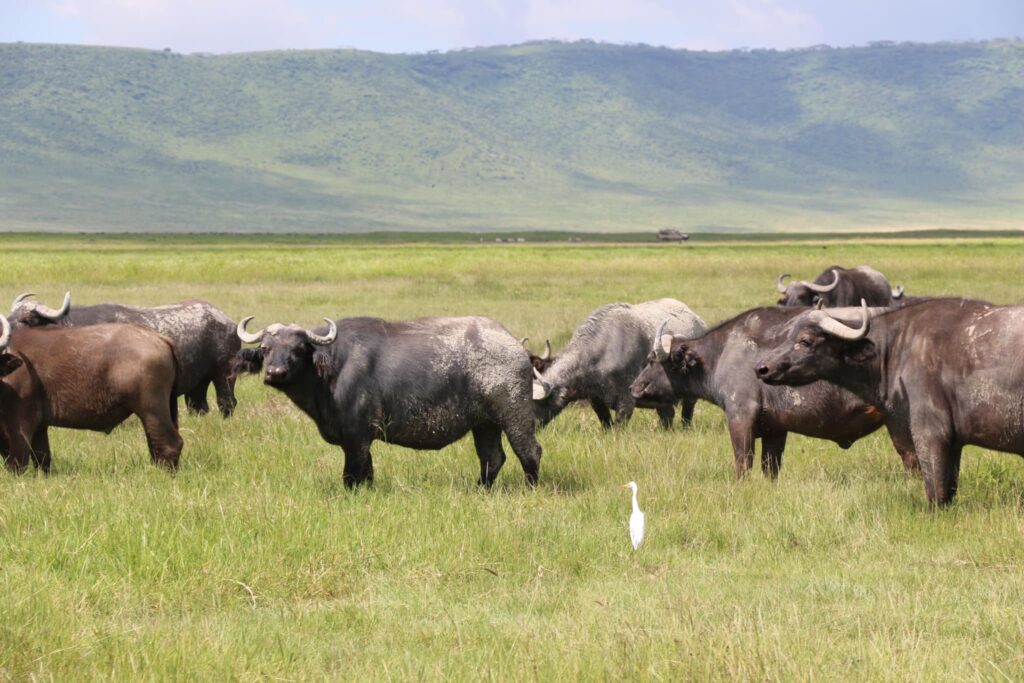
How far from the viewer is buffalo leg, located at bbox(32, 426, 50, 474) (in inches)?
438

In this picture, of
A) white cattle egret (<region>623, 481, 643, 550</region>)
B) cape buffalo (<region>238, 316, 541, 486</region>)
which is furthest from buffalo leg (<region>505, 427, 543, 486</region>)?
white cattle egret (<region>623, 481, 643, 550</region>)

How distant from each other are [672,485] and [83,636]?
4940mm

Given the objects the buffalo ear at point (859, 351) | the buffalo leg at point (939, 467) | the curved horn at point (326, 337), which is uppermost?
the buffalo ear at point (859, 351)

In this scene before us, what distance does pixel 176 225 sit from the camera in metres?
149

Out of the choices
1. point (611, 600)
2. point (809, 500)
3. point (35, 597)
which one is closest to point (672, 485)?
point (809, 500)

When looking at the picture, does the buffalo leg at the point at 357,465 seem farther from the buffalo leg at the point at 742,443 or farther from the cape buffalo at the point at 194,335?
the cape buffalo at the point at 194,335

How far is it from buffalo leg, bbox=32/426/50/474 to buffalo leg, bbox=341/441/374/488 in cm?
265

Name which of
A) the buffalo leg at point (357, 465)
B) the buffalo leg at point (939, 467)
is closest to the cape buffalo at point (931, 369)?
the buffalo leg at point (939, 467)

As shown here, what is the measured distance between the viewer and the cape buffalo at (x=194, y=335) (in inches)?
587

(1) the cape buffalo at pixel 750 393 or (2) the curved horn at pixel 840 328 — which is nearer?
(2) the curved horn at pixel 840 328

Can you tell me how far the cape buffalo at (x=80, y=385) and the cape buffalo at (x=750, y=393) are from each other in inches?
171

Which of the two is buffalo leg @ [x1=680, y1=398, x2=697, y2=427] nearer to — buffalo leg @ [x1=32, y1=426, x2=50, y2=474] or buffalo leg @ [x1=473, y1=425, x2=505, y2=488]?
buffalo leg @ [x1=473, y1=425, x2=505, y2=488]

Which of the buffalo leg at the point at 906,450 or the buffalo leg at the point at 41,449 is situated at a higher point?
the buffalo leg at the point at 906,450

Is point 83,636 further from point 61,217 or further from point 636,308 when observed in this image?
point 61,217
